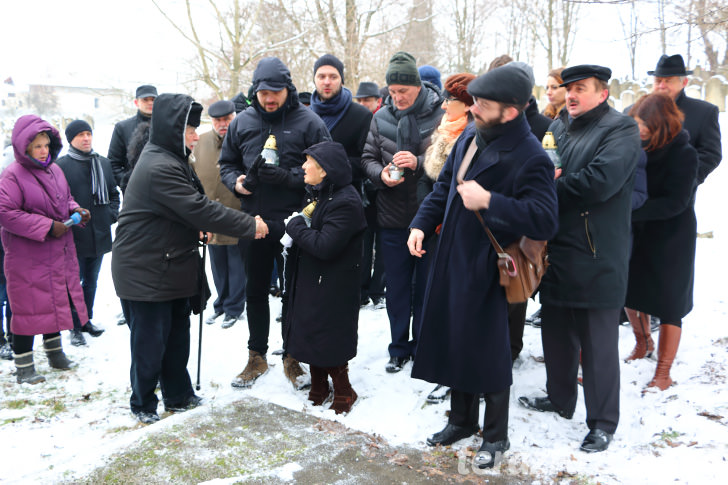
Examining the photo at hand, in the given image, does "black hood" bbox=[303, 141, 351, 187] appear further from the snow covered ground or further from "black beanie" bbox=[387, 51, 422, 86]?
the snow covered ground

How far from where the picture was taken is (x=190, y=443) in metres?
3.58

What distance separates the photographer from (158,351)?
4.03m

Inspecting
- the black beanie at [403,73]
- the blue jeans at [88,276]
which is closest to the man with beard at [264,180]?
the black beanie at [403,73]

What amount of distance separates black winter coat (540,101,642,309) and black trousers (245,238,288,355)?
7.12ft

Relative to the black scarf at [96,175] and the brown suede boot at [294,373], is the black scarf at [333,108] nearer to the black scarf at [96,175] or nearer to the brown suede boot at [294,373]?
the brown suede boot at [294,373]

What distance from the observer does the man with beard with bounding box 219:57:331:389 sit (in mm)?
4492

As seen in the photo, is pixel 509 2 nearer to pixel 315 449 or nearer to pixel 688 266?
pixel 688 266

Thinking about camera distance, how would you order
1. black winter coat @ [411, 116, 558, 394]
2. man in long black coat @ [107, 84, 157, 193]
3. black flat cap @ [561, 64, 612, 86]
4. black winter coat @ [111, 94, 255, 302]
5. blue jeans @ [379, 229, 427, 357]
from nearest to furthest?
black winter coat @ [411, 116, 558, 394]
black flat cap @ [561, 64, 612, 86]
black winter coat @ [111, 94, 255, 302]
blue jeans @ [379, 229, 427, 357]
man in long black coat @ [107, 84, 157, 193]

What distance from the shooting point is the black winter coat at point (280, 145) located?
4.58 m

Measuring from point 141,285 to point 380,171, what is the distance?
2.11 metres

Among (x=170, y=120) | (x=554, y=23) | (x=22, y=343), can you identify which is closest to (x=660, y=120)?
(x=170, y=120)

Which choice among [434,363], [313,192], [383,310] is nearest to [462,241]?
[434,363]

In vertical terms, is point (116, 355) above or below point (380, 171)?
below

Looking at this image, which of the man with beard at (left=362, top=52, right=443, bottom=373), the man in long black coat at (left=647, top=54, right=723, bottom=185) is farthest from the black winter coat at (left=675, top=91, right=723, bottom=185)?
the man with beard at (left=362, top=52, right=443, bottom=373)
